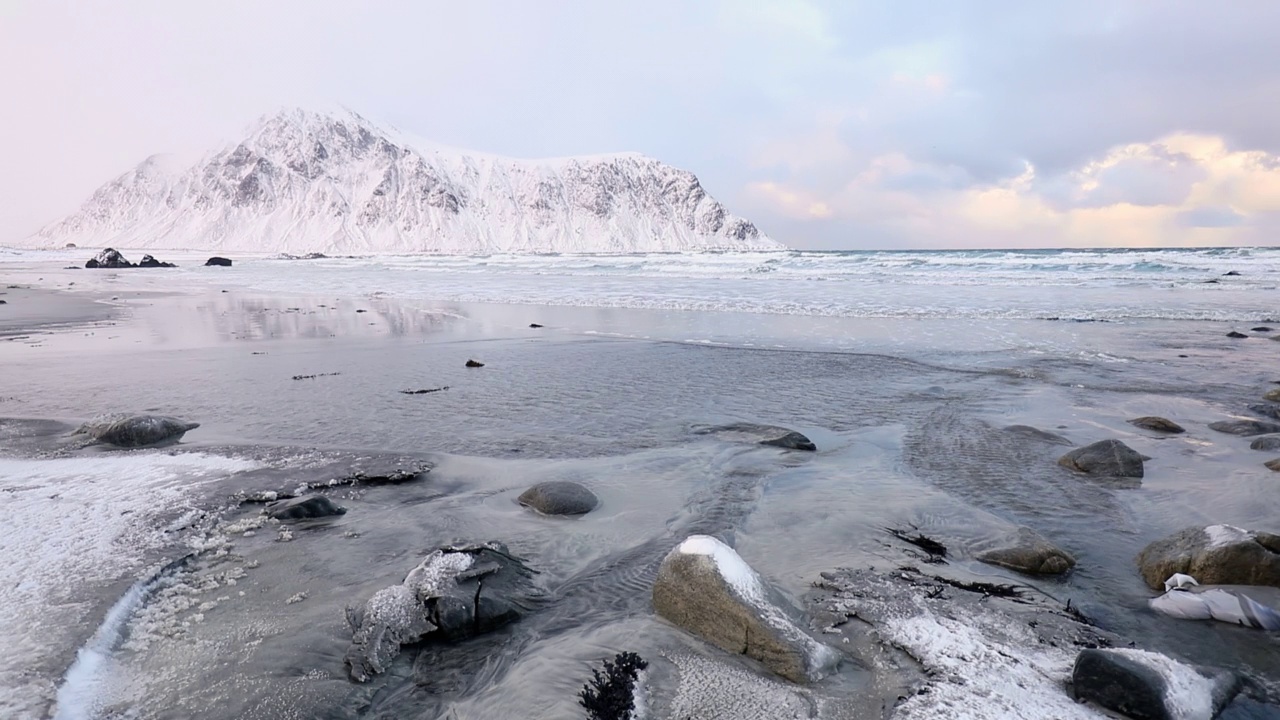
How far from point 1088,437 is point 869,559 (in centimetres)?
369

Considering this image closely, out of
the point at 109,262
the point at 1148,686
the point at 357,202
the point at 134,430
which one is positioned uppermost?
the point at 357,202

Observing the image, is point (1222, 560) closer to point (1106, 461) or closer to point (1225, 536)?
point (1225, 536)

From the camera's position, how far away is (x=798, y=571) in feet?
11.0

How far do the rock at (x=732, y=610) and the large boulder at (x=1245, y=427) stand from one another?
5621mm

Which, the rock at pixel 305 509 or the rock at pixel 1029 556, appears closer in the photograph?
the rock at pixel 1029 556

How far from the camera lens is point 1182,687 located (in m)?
2.24

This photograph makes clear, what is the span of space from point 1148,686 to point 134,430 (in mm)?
6742

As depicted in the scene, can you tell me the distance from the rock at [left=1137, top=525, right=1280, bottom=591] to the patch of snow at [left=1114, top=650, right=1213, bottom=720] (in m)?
1.01

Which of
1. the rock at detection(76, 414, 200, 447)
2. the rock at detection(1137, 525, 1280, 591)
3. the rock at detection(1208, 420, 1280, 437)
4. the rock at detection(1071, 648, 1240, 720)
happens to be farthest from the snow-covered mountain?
the rock at detection(1071, 648, 1240, 720)

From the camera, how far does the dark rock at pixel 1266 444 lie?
209 inches

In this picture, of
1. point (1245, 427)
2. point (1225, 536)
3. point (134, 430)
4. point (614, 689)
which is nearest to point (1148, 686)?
point (1225, 536)

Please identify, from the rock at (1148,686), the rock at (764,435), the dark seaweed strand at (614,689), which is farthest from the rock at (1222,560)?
the dark seaweed strand at (614,689)

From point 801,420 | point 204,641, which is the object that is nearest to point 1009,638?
point 204,641

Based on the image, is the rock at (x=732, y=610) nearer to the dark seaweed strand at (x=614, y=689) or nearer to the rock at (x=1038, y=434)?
the dark seaweed strand at (x=614, y=689)
